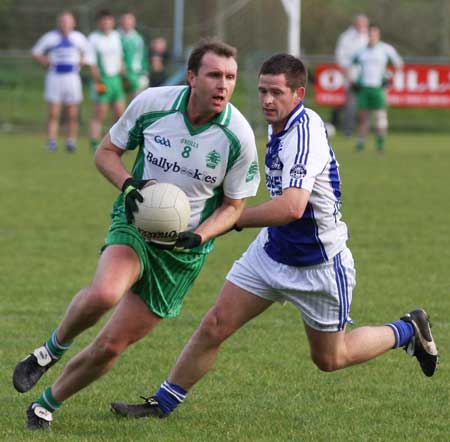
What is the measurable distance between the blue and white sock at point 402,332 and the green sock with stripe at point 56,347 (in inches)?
66.4

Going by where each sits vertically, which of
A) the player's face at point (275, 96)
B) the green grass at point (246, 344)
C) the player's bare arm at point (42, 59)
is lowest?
the green grass at point (246, 344)

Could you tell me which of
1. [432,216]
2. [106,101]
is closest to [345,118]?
[106,101]

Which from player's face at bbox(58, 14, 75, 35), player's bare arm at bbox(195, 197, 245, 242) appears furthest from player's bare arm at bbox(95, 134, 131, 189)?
player's face at bbox(58, 14, 75, 35)

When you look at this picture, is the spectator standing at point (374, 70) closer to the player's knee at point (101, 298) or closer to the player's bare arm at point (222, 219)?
the player's bare arm at point (222, 219)

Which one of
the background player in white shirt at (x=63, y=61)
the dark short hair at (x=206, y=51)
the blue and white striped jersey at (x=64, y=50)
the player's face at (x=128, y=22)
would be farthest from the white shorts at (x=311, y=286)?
the player's face at (x=128, y=22)

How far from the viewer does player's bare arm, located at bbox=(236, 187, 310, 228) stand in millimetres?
5016

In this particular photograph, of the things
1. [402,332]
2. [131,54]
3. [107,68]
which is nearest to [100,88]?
[107,68]

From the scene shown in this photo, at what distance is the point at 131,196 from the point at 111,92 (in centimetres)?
Answer: 1616

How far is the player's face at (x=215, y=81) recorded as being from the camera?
202 inches

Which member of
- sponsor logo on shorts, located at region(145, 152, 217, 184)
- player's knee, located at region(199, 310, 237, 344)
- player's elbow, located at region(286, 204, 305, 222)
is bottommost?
player's knee, located at region(199, 310, 237, 344)

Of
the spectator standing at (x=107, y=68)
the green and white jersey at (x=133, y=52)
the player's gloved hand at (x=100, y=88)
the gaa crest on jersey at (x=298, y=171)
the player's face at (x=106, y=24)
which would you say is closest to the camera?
the gaa crest on jersey at (x=298, y=171)

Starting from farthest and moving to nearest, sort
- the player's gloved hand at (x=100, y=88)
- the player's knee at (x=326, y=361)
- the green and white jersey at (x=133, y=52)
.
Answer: the green and white jersey at (x=133, y=52) < the player's gloved hand at (x=100, y=88) < the player's knee at (x=326, y=361)

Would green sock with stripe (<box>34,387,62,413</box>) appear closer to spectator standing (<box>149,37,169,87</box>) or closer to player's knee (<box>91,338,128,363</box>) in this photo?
player's knee (<box>91,338,128,363</box>)

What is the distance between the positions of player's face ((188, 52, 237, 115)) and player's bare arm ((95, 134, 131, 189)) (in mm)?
497
